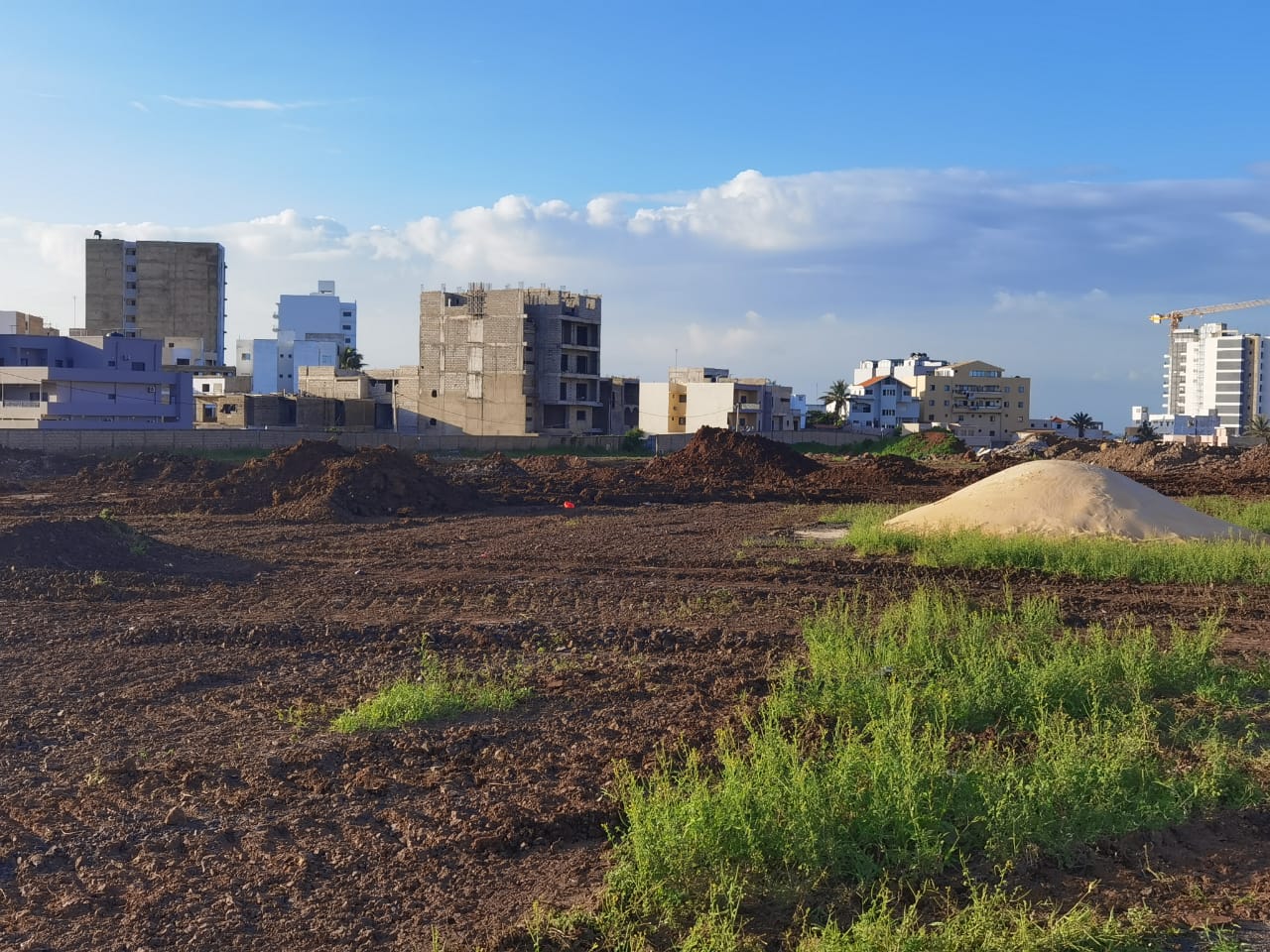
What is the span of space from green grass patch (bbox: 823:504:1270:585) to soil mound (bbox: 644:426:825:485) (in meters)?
18.3

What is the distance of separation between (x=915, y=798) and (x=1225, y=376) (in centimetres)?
18120

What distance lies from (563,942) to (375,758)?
2996 mm

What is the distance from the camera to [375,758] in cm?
744

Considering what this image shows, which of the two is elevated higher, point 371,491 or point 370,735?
point 371,491

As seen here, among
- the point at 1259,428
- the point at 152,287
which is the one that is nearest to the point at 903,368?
the point at 1259,428

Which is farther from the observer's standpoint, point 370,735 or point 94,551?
point 94,551

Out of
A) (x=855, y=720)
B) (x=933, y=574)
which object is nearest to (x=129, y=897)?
(x=855, y=720)

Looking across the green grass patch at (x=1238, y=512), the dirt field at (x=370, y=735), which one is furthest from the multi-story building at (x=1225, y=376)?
the dirt field at (x=370, y=735)

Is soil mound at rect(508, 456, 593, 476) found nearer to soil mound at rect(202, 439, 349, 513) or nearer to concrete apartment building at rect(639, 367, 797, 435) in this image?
soil mound at rect(202, 439, 349, 513)

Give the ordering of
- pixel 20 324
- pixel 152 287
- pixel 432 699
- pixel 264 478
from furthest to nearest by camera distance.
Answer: pixel 152 287 < pixel 20 324 < pixel 264 478 < pixel 432 699

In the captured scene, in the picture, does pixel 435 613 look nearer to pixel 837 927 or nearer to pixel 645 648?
pixel 645 648

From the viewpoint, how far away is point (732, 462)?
40.0m

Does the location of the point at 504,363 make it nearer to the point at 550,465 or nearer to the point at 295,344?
the point at 550,465

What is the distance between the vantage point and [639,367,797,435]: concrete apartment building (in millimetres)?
81438
